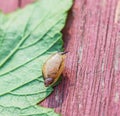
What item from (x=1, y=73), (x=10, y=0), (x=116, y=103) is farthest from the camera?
(x=10, y=0)

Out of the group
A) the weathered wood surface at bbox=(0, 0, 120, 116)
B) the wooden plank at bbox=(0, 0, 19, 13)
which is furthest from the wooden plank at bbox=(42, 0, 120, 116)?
the wooden plank at bbox=(0, 0, 19, 13)

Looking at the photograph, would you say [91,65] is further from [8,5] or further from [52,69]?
[8,5]

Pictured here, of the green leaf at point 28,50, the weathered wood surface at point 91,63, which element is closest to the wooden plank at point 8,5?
the green leaf at point 28,50

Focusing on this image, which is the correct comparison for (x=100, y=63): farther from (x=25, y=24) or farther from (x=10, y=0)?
(x=10, y=0)

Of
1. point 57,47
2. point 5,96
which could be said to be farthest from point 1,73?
point 57,47

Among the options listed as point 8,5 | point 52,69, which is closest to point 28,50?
point 52,69

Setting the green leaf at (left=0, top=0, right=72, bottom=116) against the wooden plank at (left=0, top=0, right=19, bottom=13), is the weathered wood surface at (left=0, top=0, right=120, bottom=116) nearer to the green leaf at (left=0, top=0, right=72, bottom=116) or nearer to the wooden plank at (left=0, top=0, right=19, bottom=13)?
the green leaf at (left=0, top=0, right=72, bottom=116)
